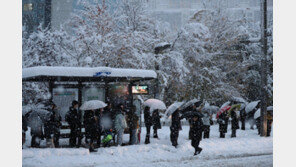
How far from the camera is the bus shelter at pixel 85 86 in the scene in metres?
10.2

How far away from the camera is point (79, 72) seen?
10547 millimetres

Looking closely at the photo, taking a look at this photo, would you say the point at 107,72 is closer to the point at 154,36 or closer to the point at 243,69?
the point at 154,36

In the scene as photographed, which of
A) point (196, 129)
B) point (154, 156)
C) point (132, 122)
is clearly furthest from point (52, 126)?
point (196, 129)

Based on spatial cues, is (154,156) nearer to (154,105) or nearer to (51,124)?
(154,105)

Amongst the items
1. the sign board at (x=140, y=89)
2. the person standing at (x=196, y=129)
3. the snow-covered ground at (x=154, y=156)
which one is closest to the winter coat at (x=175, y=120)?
the snow-covered ground at (x=154, y=156)

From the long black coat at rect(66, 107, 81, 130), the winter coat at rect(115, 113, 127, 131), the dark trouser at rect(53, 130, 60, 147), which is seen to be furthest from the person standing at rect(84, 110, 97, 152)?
the dark trouser at rect(53, 130, 60, 147)

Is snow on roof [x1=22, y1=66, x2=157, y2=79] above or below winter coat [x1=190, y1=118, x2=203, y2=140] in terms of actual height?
above

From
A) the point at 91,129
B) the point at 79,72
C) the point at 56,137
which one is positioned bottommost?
the point at 56,137

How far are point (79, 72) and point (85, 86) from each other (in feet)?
5.60

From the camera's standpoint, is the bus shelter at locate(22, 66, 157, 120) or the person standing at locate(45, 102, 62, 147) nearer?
the bus shelter at locate(22, 66, 157, 120)

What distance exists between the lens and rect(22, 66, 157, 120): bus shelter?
33.6 feet

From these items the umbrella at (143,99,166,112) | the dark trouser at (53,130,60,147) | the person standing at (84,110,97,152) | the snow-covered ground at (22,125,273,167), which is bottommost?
the snow-covered ground at (22,125,273,167)

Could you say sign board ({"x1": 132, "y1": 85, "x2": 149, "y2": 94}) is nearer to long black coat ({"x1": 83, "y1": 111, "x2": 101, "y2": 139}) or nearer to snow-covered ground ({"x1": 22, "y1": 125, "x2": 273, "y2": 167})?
snow-covered ground ({"x1": 22, "y1": 125, "x2": 273, "y2": 167})
